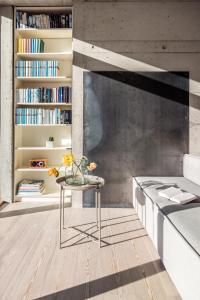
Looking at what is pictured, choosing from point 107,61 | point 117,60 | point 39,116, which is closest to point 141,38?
point 117,60

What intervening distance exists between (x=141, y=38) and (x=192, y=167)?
6.75ft

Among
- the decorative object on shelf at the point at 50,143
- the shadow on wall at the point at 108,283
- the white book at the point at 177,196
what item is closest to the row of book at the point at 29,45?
the decorative object on shelf at the point at 50,143

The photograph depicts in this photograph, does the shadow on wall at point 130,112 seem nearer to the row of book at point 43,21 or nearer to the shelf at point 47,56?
the shelf at point 47,56

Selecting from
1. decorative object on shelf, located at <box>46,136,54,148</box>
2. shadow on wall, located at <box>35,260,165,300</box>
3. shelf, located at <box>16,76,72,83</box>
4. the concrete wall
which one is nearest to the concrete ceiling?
the concrete wall

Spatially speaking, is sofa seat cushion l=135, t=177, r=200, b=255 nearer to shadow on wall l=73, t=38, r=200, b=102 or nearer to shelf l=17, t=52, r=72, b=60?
shadow on wall l=73, t=38, r=200, b=102

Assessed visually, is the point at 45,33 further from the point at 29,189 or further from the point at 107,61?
the point at 29,189

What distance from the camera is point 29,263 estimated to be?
2291 millimetres

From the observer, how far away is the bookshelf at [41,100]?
13.7 feet

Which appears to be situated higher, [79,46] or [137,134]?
[79,46]

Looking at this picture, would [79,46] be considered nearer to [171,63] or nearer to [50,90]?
[50,90]

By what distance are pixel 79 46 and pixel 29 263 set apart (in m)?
3.07

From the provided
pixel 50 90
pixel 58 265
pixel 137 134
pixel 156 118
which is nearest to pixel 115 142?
pixel 137 134

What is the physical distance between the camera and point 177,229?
72.9 inches

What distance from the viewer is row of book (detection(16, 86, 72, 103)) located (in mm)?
4164
